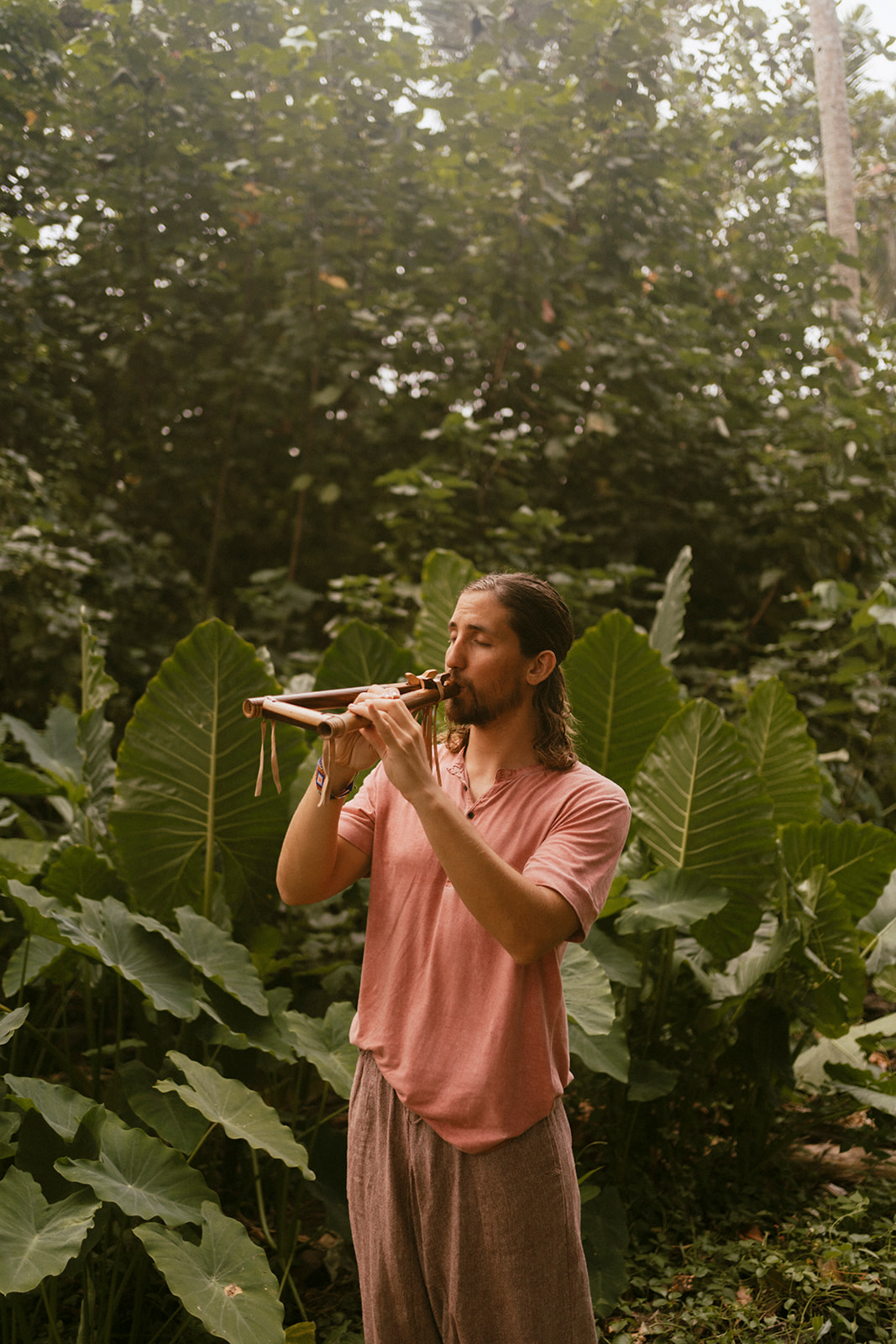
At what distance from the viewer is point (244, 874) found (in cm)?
211

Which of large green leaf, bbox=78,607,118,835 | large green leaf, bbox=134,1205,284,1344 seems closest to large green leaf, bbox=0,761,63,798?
large green leaf, bbox=78,607,118,835

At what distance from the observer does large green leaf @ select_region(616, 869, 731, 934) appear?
6.07 feet

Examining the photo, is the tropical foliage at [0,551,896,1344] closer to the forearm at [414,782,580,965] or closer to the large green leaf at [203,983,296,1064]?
the large green leaf at [203,983,296,1064]

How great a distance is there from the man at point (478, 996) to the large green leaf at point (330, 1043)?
1.65 ft

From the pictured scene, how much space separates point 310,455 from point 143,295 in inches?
38.1

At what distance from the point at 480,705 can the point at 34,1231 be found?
89 centimetres

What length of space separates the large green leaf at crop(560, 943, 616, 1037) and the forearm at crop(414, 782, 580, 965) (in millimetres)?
735

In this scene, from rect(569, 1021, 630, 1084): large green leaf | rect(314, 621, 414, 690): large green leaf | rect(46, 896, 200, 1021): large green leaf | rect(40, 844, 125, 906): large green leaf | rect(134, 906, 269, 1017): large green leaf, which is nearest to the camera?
rect(46, 896, 200, 1021): large green leaf

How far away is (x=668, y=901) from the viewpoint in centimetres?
196

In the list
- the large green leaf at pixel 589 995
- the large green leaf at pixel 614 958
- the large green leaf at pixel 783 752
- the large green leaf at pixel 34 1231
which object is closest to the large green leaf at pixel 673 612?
the large green leaf at pixel 783 752

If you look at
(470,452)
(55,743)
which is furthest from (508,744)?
(470,452)

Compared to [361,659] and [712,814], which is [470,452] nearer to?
[361,659]

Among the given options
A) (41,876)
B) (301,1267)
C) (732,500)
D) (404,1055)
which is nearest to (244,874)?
(41,876)

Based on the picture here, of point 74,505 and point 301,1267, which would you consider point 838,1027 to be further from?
point 74,505
